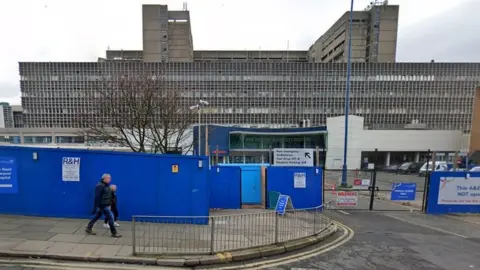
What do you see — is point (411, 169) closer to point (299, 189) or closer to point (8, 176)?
point (299, 189)

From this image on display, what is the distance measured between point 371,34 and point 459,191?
88.6m

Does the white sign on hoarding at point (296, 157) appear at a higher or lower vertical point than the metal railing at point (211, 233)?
higher

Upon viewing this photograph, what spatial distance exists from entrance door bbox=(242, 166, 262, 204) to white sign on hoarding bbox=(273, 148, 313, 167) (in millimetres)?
1905

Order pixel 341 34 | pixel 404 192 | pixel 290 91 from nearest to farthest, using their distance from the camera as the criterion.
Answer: pixel 404 192
pixel 290 91
pixel 341 34

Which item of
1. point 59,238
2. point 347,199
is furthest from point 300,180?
point 59,238

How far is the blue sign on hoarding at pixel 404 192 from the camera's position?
12.8 metres

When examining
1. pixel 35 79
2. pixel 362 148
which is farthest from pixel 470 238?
pixel 35 79

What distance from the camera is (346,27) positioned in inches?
3472

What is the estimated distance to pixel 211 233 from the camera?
5.61 m

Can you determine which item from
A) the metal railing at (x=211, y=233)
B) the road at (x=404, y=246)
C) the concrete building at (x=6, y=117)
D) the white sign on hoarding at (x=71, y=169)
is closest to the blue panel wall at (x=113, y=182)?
the white sign on hoarding at (x=71, y=169)

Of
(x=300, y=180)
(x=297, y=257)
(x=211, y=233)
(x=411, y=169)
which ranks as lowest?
(x=411, y=169)

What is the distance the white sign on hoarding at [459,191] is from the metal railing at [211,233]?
6.61 metres

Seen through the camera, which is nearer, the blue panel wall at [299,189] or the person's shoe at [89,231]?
the person's shoe at [89,231]

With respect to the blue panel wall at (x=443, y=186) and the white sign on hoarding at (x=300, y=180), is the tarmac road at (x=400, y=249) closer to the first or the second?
the blue panel wall at (x=443, y=186)
